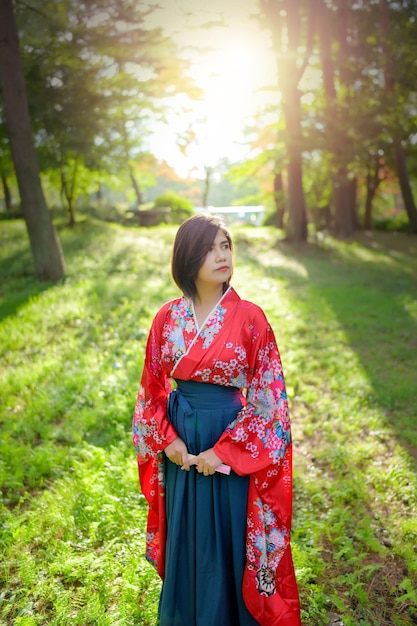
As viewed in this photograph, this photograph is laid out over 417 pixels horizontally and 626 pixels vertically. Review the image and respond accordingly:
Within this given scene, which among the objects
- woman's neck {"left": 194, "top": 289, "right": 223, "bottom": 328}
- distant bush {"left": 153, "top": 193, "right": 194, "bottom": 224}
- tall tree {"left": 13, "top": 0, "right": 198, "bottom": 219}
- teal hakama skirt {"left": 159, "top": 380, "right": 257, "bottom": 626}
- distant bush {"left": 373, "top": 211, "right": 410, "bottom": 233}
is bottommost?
distant bush {"left": 373, "top": 211, "right": 410, "bottom": 233}

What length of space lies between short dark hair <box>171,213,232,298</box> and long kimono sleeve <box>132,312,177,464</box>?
0.23 meters

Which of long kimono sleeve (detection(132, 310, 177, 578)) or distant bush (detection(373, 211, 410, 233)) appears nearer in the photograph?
long kimono sleeve (detection(132, 310, 177, 578))

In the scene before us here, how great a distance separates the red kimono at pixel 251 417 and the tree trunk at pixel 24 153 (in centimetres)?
734

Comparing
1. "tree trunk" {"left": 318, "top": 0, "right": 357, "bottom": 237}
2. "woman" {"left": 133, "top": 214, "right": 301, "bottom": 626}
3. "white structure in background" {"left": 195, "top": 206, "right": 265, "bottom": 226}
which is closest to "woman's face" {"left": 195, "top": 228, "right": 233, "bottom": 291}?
"woman" {"left": 133, "top": 214, "right": 301, "bottom": 626}

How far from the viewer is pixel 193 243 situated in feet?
6.64

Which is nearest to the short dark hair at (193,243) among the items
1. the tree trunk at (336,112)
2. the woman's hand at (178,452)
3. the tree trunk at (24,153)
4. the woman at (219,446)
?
the woman at (219,446)

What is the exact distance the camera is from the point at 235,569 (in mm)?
2041

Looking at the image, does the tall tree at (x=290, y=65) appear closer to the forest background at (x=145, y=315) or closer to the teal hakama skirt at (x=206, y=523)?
the forest background at (x=145, y=315)

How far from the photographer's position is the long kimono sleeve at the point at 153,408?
2.06 m

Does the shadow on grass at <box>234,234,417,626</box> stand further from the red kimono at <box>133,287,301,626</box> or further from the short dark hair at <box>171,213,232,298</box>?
the short dark hair at <box>171,213,232,298</box>

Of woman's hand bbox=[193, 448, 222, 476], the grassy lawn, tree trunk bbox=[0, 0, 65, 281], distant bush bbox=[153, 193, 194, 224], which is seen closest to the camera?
woman's hand bbox=[193, 448, 222, 476]

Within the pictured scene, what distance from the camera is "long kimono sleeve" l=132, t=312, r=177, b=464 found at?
2.06 m

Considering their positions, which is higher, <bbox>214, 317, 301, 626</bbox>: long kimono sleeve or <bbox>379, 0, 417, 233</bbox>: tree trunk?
<bbox>379, 0, 417, 233</bbox>: tree trunk

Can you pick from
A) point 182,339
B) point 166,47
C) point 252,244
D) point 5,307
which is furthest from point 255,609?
point 252,244
